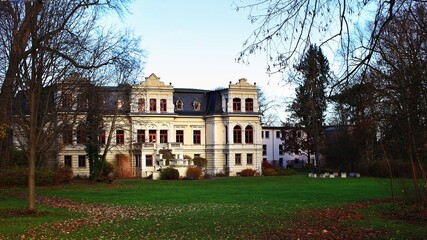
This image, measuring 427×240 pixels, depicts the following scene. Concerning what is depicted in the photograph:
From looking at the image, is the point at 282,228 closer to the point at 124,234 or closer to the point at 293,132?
the point at 124,234

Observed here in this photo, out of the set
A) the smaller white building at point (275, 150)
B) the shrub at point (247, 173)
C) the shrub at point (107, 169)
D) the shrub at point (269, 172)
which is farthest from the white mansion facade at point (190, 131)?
the smaller white building at point (275, 150)

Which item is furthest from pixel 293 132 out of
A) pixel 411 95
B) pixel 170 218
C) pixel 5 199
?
pixel 411 95

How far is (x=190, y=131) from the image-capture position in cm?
6794

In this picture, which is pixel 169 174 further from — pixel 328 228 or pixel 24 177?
pixel 328 228

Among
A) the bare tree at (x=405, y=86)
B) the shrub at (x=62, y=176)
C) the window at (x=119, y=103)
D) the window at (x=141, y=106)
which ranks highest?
the window at (x=141, y=106)

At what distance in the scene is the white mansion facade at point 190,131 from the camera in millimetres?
62531

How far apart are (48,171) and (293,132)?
146ft

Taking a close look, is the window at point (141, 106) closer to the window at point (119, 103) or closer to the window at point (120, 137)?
the window at point (120, 137)

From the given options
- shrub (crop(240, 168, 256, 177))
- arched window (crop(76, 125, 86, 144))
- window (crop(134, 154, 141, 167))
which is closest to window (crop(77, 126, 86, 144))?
arched window (crop(76, 125, 86, 144))

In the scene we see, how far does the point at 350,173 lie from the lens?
5966 cm

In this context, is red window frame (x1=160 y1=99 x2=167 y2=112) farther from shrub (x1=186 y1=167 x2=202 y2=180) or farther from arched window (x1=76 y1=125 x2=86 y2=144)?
arched window (x1=76 y1=125 x2=86 y2=144)

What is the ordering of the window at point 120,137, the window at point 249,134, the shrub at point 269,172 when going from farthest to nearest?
1. the window at point 249,134
2. the shrub at point 269,172
3. the window at point 120,137

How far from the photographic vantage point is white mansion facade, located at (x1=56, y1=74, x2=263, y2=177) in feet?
205

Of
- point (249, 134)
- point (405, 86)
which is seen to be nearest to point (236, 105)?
point (249, 134)
